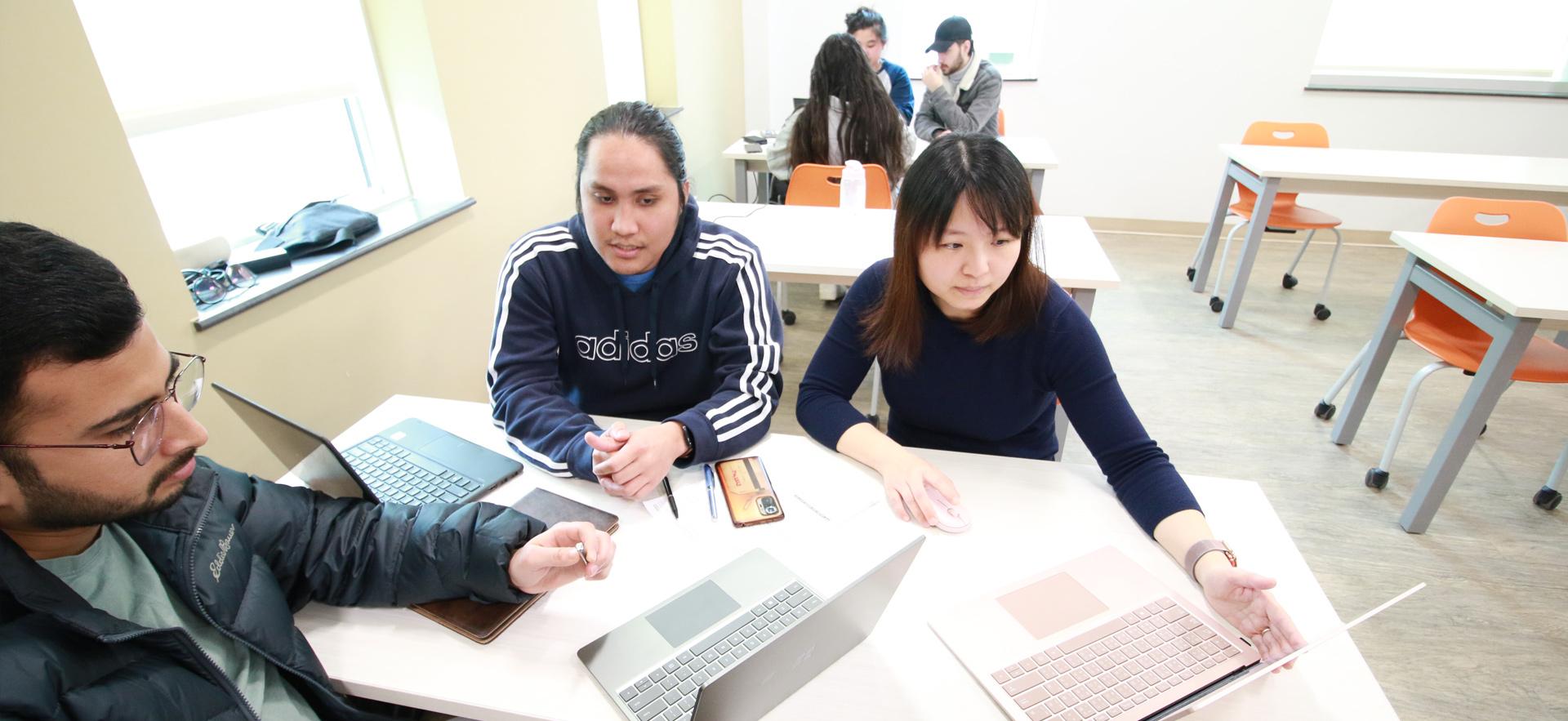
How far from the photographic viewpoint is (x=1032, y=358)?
1241 millimetres

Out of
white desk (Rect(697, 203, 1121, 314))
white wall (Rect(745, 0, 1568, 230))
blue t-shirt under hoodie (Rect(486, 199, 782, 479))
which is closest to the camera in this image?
blue t-shirt under hoodie (Rect(486, 199, 782, 479))

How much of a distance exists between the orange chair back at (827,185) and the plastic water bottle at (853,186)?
0.12 meters

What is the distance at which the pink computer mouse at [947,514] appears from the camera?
3.34ft

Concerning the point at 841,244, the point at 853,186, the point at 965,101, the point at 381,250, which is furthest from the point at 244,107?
the point at 965,101

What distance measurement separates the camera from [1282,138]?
12.2ft

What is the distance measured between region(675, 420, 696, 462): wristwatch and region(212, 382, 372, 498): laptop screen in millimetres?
449

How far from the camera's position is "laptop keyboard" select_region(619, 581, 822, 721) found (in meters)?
0.76

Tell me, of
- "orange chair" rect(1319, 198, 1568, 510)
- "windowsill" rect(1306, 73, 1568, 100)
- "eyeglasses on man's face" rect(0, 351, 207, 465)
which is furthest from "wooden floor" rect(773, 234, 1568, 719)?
"eyeglasses on man's face" rect(0, 351, 207, 465)

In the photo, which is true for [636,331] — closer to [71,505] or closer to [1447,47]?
[71,505]

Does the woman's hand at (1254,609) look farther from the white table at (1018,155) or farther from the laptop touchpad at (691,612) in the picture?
the white table at (1018,155)

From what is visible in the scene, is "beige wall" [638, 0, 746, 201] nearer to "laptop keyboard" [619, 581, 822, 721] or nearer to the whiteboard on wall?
the whiteboard on wall

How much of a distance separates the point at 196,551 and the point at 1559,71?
21.5 ft

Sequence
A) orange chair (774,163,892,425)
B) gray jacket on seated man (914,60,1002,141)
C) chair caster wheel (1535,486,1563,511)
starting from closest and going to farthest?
chair caster wheel (1535,486,1563,511), orange chair (774,163,892,425), gray jacket on seated man (914,60,1002,141)

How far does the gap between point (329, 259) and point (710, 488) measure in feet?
3.97
